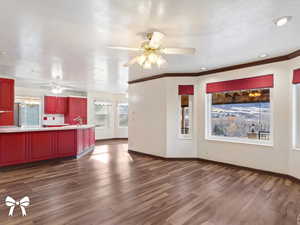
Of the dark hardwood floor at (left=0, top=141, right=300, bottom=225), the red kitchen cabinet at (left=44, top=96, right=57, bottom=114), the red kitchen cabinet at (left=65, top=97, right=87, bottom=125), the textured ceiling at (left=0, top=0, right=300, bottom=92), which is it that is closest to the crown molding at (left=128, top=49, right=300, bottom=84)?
the textured ceiling at (left=0, top=0, right=300, bottom=92)

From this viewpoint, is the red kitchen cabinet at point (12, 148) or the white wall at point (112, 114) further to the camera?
the white wall at point (112, 114)

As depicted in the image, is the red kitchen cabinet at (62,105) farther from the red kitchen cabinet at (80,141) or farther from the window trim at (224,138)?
the window trim at (224,138)

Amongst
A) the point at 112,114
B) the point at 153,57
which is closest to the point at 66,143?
the point at 153,57

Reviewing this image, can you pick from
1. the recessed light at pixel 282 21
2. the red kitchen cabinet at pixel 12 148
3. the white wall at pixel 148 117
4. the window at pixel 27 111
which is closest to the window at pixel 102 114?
the window at pixel 27 111

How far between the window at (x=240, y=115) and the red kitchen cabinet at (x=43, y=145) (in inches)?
173

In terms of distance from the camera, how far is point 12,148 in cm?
395

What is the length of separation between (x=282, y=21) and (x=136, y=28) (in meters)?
1.92

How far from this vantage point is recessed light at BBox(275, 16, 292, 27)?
2.09 m

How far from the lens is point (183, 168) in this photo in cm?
414

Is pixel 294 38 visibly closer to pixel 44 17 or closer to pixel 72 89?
pixel 44 17

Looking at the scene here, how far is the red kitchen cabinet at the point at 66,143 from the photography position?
15.6 ft

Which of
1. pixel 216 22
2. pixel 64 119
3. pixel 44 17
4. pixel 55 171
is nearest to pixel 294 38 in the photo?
pixel 216 22

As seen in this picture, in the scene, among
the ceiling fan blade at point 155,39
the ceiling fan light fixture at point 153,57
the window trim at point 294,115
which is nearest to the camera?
the ceiling fan blade at point 155,39

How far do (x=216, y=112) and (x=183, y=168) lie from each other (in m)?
1.86
